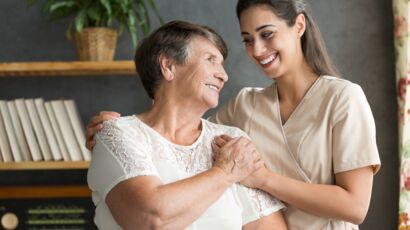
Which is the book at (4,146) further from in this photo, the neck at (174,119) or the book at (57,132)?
the neck at (174,119)

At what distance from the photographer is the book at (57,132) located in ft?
9.29

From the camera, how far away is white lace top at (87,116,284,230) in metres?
1.80

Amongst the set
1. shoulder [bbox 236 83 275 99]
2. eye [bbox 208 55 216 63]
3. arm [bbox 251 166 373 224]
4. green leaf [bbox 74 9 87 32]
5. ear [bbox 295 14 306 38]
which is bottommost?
arm [bbox 251 166 373 224]

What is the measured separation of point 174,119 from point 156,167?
20 centimetres

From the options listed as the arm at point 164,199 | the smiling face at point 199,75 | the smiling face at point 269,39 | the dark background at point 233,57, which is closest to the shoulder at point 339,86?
the smiling face at point 269,39

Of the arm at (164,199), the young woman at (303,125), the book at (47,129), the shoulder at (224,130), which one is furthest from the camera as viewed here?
the book at (47,129)

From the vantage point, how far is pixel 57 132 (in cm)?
285

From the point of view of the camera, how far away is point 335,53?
9.59ft

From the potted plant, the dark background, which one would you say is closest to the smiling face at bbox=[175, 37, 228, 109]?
the potted plant

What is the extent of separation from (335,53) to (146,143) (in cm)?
131

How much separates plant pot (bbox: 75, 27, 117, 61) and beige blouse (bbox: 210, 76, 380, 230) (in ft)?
2.80

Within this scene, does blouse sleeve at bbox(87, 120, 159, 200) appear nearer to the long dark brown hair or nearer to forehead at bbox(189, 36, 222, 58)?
forehead at bbox(189, 36, 222, 58)

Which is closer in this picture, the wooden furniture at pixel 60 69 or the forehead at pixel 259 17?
the forehead at pixel 259 17

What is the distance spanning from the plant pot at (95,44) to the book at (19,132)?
37cm
